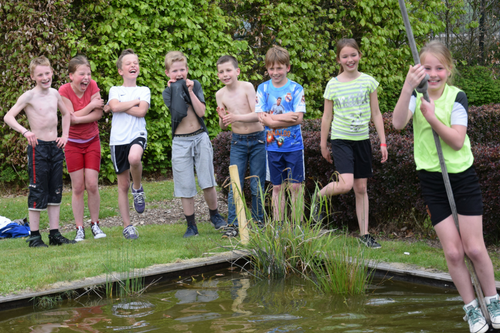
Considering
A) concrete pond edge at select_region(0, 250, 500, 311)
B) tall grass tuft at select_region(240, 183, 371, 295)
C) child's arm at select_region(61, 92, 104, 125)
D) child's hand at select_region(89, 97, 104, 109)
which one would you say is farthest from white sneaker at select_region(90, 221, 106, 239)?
tall grass tuft at select_region(240, 183, 371, 295)

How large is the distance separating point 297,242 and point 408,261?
975 millimetres

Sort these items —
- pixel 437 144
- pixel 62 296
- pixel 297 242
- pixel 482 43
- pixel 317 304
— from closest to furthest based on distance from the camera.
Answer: pixel 437 144 < pixel 317 304 < pixel 62 296 < pixel 297 242 < pixel 482 43

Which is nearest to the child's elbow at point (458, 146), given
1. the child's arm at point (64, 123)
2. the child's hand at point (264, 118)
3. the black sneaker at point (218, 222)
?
the child's hand at point (264, 118)

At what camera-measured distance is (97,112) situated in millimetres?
6062

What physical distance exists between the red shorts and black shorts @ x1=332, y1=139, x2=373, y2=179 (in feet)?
8.81

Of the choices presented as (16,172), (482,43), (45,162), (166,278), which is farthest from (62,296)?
(482,43)

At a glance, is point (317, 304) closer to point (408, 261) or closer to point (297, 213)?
point (297, 213)

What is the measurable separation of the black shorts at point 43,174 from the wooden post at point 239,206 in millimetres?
1893

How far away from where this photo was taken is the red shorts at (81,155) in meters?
6.01

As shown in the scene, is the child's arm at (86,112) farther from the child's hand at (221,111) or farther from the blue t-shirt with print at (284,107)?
the blue t-shirt with print at (284,107)

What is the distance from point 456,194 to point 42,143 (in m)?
4.18

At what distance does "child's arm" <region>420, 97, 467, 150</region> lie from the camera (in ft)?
9.92

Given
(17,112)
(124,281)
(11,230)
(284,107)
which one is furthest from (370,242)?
(11,230)

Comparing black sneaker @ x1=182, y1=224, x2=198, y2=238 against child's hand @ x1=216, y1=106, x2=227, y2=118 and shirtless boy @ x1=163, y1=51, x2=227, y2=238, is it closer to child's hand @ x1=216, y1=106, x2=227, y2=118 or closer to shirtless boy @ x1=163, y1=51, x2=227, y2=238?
shirtless boy @ x1=163, y1=51, x2=227, y2=238
